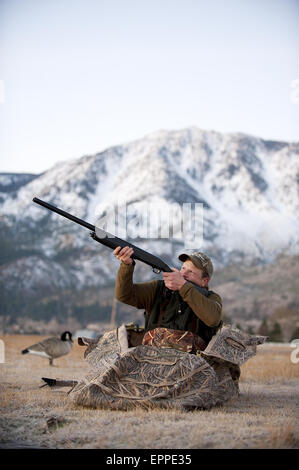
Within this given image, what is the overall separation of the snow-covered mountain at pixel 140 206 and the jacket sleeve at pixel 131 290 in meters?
91.0

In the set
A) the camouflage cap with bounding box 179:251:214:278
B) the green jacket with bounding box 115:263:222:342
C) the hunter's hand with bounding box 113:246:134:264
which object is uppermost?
the hunter's hand with bounding box 113:246:134:264

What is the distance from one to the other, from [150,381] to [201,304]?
0.94m

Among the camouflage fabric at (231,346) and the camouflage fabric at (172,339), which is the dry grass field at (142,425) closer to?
the camouflage fabric at (231,346)

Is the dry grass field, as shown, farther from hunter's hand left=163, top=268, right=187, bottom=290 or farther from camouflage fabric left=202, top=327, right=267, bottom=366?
hunter's hand left=163, top=268, right=187, bottom=290

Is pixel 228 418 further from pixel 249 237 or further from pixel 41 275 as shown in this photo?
pixel 249 237

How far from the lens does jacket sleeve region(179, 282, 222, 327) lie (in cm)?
639

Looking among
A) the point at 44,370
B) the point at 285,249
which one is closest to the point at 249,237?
the point at 285,249

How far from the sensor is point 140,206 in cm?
13512

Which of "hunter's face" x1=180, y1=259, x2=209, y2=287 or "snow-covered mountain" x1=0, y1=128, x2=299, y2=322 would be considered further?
"snow-covered mountain" x1=0, y1=128, x2=299, y2=322

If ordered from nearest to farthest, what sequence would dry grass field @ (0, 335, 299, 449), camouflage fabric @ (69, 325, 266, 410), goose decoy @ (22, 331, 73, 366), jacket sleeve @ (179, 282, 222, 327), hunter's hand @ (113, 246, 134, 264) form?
dry grass field @ (0, 335, 299, 449) < camouflage fabric @ (69, 325, 266, 410) < jacket sleeve @ (179, 282, 222, 327) < hunter's hand @ (113, 246, 134, 264) < goose decoy @ (22, 331, 73, 366)

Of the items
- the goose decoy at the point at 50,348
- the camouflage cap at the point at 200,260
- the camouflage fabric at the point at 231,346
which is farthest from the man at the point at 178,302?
the goose decoy at the point at 50,348

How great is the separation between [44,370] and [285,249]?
5197 inches

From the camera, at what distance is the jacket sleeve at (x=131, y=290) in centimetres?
671

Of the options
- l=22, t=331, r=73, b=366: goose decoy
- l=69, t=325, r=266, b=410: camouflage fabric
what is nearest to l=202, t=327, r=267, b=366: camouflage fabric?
l=69, t=325, r=266, b=410: camouflage fabric
